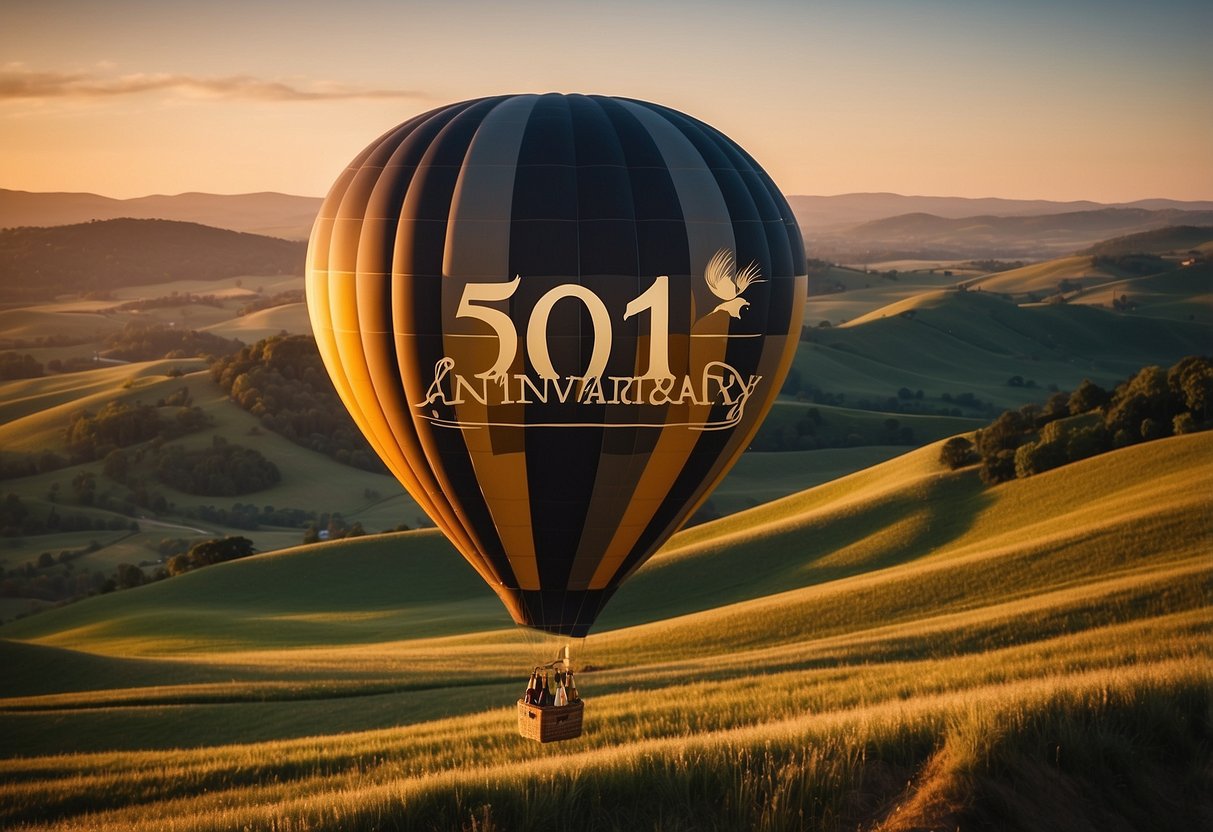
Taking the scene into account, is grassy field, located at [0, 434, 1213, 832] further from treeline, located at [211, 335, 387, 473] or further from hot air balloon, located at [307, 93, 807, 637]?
treeline, located at [211, 335, 387, 473]

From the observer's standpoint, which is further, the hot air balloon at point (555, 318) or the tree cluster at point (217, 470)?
the tree cluster at point (217, 470)

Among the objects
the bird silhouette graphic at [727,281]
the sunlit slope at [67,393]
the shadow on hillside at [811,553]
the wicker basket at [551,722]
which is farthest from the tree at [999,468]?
the sunlit slope at [67,393]

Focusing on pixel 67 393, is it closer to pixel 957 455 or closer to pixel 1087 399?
pixel 957 455

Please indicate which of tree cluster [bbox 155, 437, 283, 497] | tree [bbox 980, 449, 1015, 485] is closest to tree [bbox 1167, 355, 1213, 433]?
tree [bbox 980, 449, 1015, 485]

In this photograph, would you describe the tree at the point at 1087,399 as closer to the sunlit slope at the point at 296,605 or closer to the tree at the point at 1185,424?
the tree at the point at 1185,424

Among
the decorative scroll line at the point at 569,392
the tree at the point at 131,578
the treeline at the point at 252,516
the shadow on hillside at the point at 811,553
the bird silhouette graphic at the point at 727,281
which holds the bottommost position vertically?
the treeline at the point at 252,516
